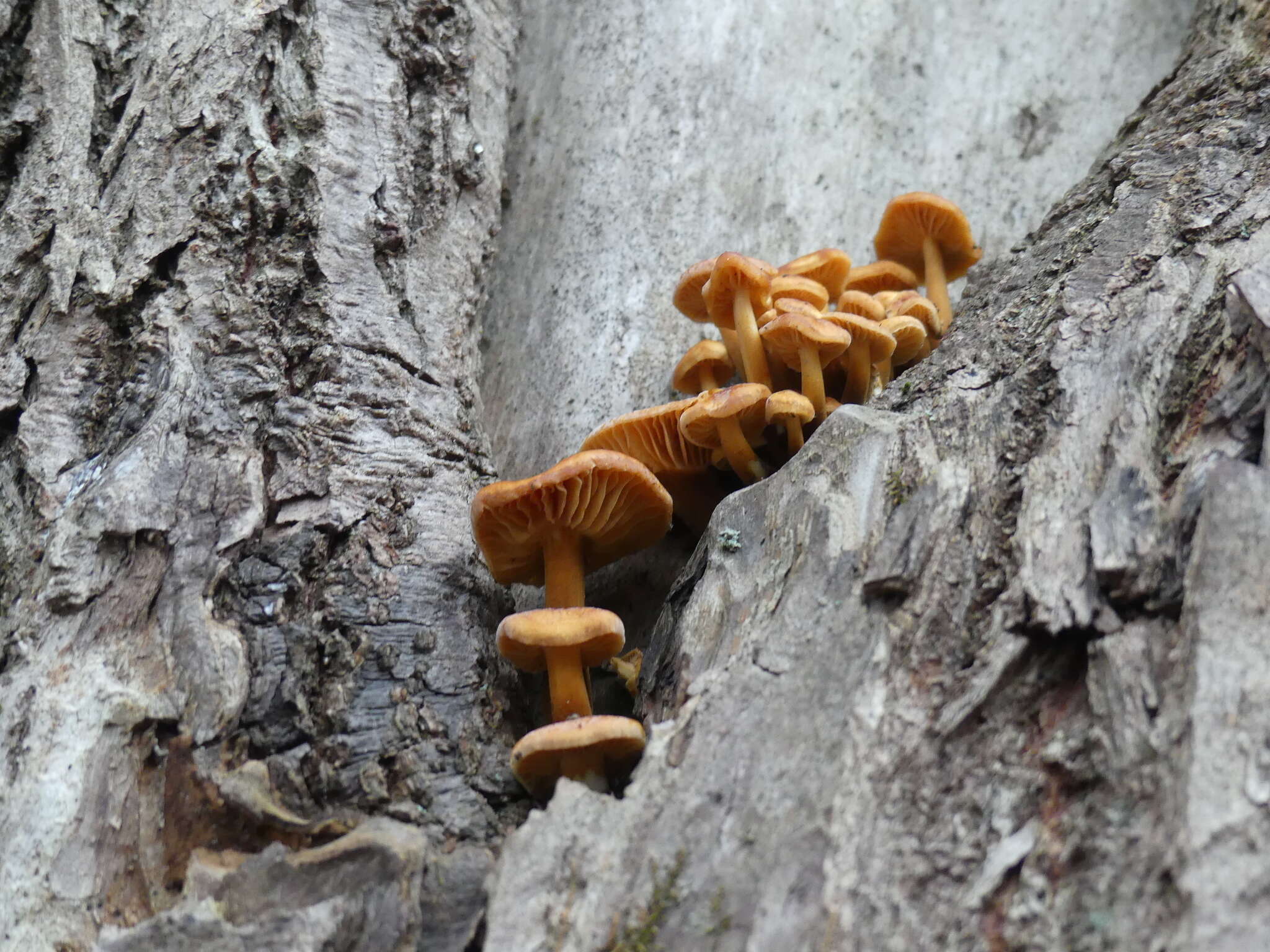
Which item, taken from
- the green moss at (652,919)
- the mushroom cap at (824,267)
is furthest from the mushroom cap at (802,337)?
the green moss at (652,919)

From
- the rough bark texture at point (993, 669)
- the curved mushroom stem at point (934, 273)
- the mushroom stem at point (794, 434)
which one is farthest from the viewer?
the curved mushroom stem at point (934, 273)

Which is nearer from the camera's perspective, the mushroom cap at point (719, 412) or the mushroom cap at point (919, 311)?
the mushroom cap at point (719, 412)

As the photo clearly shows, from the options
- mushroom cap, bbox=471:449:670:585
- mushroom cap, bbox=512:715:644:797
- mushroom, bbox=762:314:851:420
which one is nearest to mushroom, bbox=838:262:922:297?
mushroom, bbox=762:314:851:420

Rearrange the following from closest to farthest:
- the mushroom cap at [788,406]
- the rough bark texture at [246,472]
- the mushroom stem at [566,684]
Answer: the rough bark texture at [246,472] → the mushroom stem at [566,684] → the mushroom cap at [788,406]

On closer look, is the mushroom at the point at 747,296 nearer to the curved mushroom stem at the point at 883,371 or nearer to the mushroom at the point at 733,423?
the mushroom at the point at 733,423

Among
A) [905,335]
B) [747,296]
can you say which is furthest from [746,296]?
[905,335]

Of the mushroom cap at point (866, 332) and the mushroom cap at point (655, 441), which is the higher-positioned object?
the mushroom cap at point (866, 332)
